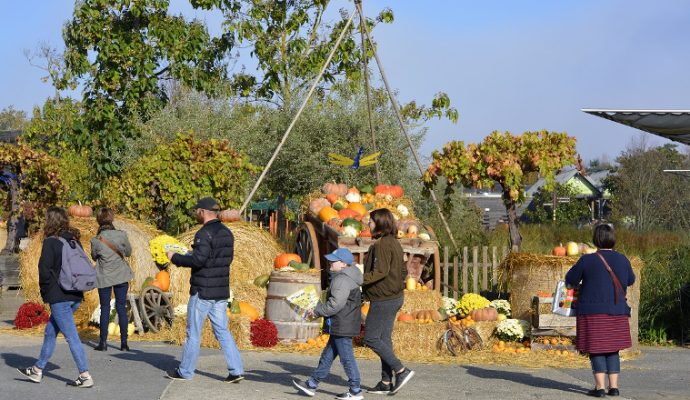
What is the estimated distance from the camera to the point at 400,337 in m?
11.8

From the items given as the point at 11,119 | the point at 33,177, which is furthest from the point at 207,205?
the point at 11,119

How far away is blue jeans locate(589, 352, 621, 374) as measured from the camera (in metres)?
9.05

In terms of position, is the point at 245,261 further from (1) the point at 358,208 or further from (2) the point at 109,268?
(2) the point at 109,268

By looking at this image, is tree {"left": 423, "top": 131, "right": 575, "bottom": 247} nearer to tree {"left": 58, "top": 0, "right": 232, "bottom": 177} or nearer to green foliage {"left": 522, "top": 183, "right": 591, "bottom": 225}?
tree {"left": 58, "top": 0, "right": 232, "bottom": 177}

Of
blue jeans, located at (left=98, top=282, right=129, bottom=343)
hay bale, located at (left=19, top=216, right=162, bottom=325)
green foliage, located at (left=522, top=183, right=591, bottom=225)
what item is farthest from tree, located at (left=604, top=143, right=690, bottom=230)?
blue jeans, located at (left=98, top=282, right=129, bottom=343)

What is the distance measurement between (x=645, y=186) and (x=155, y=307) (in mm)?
49039

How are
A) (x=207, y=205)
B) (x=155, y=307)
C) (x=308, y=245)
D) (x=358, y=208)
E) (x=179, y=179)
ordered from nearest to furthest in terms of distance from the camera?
(x=207, y=205)
(x=155, y=307)
(x=358, y=208)
(x=308, y=245)
(x=179, y=179)

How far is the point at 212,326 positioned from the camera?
30.3 ft

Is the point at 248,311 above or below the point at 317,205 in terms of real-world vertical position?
below

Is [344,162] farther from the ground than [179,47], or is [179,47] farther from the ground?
[179,47]

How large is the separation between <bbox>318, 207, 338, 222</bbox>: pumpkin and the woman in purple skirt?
6.17 metres

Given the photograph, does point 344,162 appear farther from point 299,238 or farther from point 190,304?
point 190,304

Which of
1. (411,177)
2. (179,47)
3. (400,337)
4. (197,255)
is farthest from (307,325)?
(179,47)

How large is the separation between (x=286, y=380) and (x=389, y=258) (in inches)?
71.8
